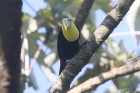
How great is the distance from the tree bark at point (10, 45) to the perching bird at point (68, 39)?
140 centimetres

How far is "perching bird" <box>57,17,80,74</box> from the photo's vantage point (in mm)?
3002

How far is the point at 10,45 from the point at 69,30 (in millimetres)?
1496

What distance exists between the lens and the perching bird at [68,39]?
300 cm

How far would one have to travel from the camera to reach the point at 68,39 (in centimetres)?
314

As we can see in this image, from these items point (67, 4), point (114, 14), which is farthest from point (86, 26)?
point (114, 14)

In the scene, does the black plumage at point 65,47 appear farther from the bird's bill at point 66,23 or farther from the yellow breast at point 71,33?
the bird's bill at point 66,23

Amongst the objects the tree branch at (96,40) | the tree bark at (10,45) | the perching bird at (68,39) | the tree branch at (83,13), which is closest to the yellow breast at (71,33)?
the perching bird at (68,39)

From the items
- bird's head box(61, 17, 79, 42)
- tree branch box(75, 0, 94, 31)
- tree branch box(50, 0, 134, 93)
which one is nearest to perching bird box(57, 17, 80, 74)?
bird's head box(61, 17, 79, 42)

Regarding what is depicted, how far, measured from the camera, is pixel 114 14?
90.9 inches

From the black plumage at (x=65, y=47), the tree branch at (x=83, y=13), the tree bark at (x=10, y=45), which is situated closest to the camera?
the tree bark at (x=10, y=45)

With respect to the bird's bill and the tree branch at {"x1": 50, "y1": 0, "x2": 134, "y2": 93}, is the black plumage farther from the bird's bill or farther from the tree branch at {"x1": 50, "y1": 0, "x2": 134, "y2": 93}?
the tree branch at {"x1": 50, "y1": 0, "x2": 134, "y2": 93}

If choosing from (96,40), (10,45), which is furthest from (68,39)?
(10,45)

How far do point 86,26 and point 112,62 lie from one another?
481mm

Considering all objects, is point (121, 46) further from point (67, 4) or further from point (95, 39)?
point (95, 39)
